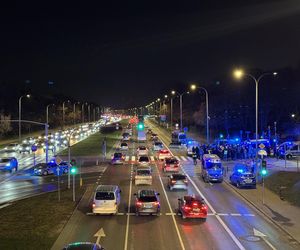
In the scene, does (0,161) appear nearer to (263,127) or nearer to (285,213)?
(285,213)

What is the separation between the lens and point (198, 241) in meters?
23.3

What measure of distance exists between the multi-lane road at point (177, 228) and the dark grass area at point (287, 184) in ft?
11.1

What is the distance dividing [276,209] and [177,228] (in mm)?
8416

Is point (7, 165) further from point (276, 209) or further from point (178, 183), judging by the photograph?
point (276, 209)

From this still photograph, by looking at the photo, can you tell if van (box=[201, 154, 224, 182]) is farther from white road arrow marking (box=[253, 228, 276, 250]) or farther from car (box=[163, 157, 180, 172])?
white road arrow marking (box=[253, 228, 276, 250])

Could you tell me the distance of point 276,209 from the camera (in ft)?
103

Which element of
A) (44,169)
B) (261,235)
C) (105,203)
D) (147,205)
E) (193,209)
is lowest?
(261,235)

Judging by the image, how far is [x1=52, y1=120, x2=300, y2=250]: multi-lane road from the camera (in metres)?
22.9

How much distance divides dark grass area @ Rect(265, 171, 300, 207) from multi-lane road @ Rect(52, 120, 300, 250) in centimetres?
338

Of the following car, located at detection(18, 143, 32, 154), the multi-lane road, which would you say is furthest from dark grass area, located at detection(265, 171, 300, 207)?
car, located at detection(18, 143, 32, 154)

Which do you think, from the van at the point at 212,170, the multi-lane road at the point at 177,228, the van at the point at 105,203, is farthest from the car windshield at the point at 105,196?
the van at the point at 212,170

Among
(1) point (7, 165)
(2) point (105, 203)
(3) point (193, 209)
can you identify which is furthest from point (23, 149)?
(3) point (193, 209)

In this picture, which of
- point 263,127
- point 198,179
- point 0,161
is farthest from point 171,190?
point 263,127

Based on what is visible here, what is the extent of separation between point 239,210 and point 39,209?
12.6 meters
